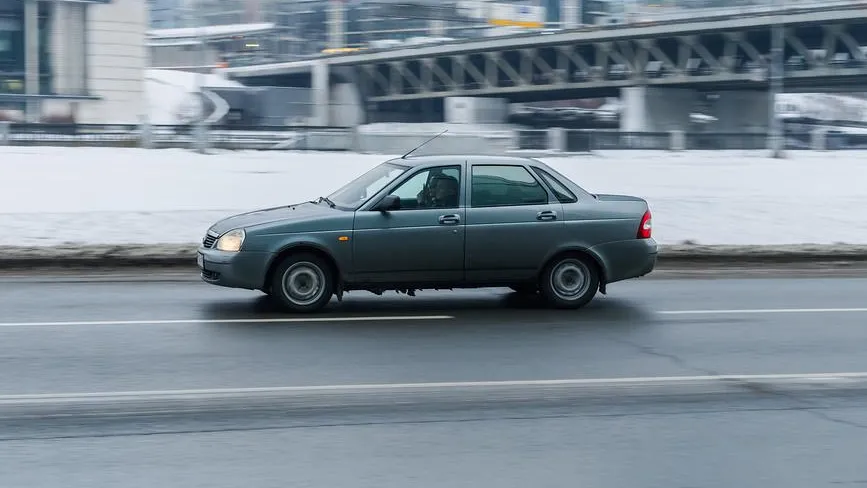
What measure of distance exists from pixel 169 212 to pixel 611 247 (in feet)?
30.8

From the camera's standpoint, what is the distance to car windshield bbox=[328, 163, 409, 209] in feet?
35.1

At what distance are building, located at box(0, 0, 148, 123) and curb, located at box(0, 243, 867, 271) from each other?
6565cm

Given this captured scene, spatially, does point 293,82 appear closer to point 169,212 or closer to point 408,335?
point 169,212

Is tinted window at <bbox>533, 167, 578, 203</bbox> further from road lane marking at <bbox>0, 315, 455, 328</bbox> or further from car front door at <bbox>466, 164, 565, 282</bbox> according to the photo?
road lane marking at <bbox>0, 315, 455, 328</bbox>

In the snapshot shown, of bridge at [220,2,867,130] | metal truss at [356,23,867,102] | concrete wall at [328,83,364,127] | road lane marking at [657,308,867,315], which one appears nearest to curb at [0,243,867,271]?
road lane marking at [657,308,867,315]

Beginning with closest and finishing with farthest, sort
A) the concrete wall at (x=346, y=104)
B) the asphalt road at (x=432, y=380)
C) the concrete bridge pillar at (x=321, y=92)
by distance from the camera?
the asphalt road at (x=432, y=380) → the concrete bridge pillar at (x=321, y=92) → the concrete wall at (x=346, y=104)

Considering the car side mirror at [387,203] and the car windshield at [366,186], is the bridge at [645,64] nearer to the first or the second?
the car windshield at [366,186]

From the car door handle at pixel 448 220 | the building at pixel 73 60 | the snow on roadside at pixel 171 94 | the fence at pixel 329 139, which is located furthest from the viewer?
the snow on roadside at pixel 171 94

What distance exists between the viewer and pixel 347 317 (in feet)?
34.1

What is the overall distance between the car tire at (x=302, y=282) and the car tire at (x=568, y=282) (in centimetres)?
208

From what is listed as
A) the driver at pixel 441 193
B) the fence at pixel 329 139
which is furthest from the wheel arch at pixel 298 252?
the fence at pixel 329 139

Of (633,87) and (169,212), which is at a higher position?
(633,87)

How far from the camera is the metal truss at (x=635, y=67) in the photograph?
68188 mm

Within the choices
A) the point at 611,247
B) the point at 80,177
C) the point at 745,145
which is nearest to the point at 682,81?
the point at 745,145
